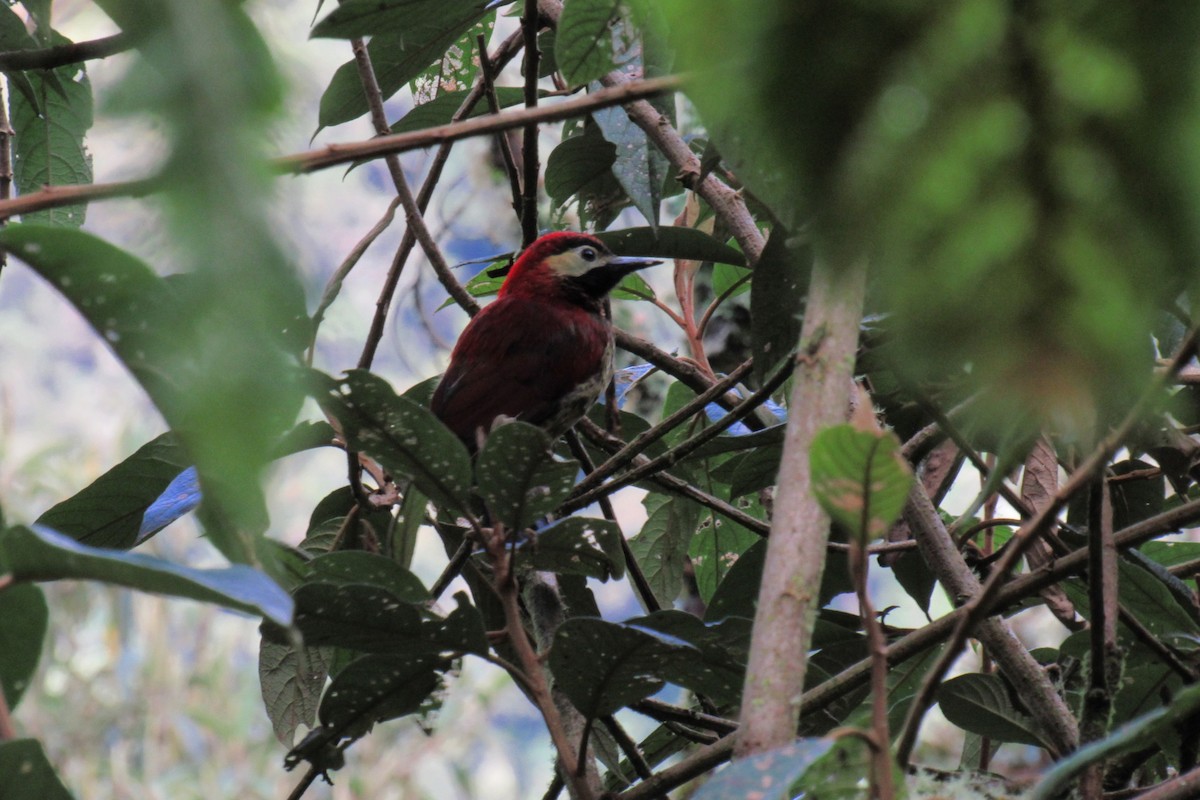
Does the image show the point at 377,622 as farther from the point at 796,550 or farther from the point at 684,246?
the point at 684,246

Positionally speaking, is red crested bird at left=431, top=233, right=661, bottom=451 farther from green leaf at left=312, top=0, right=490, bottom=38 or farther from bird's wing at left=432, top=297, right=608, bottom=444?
green leaf at left=312, top=0, right=490, bottom=38

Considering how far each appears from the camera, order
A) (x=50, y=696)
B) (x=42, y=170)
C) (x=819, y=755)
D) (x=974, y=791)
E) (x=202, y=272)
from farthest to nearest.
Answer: (x=50, y=696) → (x=42, y=170) → (x=974, y=791) → (x=819, y=755) → (x=202, y=272)

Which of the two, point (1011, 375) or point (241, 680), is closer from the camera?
point (1011, 375)

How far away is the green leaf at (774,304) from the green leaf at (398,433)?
342 millimetres

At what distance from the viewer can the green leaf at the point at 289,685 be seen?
1504 mm

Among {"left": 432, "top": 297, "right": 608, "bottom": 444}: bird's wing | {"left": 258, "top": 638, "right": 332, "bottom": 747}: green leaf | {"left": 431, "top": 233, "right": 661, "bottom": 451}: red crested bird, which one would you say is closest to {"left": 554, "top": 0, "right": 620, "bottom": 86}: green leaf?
{"left": 258, "top": 638, "right": 332, "bottom": 747}: green leaf

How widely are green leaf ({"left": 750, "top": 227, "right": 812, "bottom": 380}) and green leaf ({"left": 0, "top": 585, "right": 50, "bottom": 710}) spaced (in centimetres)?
70

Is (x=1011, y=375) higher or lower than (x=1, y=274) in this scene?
lower

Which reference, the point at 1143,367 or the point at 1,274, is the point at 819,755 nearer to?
the point at 1143,367

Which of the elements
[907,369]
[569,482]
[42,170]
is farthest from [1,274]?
[907,369]

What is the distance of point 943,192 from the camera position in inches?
14.9

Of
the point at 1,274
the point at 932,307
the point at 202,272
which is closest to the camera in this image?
the point at 202,272

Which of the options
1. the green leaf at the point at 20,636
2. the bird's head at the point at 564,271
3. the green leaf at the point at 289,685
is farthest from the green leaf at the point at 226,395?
the bird's head at the point at 564,271

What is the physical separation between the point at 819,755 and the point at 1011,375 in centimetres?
29
